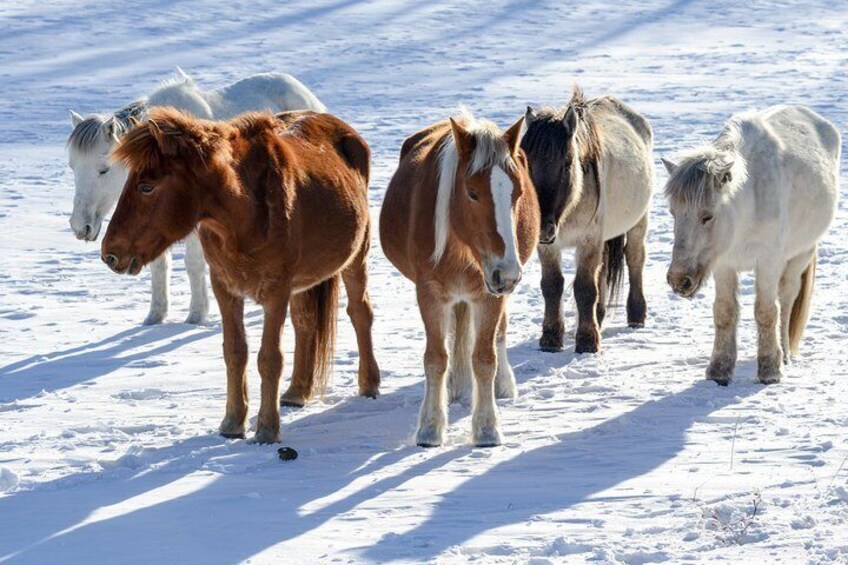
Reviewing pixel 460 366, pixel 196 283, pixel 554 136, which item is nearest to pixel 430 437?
pixel 460 366

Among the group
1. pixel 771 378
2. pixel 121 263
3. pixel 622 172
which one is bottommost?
pixel 771 378

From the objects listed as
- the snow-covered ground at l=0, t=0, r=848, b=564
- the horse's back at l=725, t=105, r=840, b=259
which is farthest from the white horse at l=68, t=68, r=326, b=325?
the horse's back at l=725, t=105, r=840, b=259

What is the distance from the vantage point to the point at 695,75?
22594 millimetres

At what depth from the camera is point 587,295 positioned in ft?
29.1

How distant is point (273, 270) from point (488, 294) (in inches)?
41.8

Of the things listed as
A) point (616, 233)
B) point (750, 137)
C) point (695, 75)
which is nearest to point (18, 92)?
point (695, 75)

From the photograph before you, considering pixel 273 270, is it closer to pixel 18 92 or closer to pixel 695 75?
pixel 18 92

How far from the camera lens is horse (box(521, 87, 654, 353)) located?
8297mm

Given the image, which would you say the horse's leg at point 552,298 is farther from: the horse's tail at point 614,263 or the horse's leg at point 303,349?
the horse's leg at point 303,349

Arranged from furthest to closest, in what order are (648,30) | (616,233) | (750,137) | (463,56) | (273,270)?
(648,30) < (463,56) < (616,233) < (750,137) < (273,270)

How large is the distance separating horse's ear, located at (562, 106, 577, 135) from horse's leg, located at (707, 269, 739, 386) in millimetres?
1334

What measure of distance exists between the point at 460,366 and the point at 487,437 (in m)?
0.97

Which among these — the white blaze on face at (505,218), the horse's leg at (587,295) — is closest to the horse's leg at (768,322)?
the horse's leg at (587,295)

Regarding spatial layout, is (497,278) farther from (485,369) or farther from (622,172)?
(622,172)
